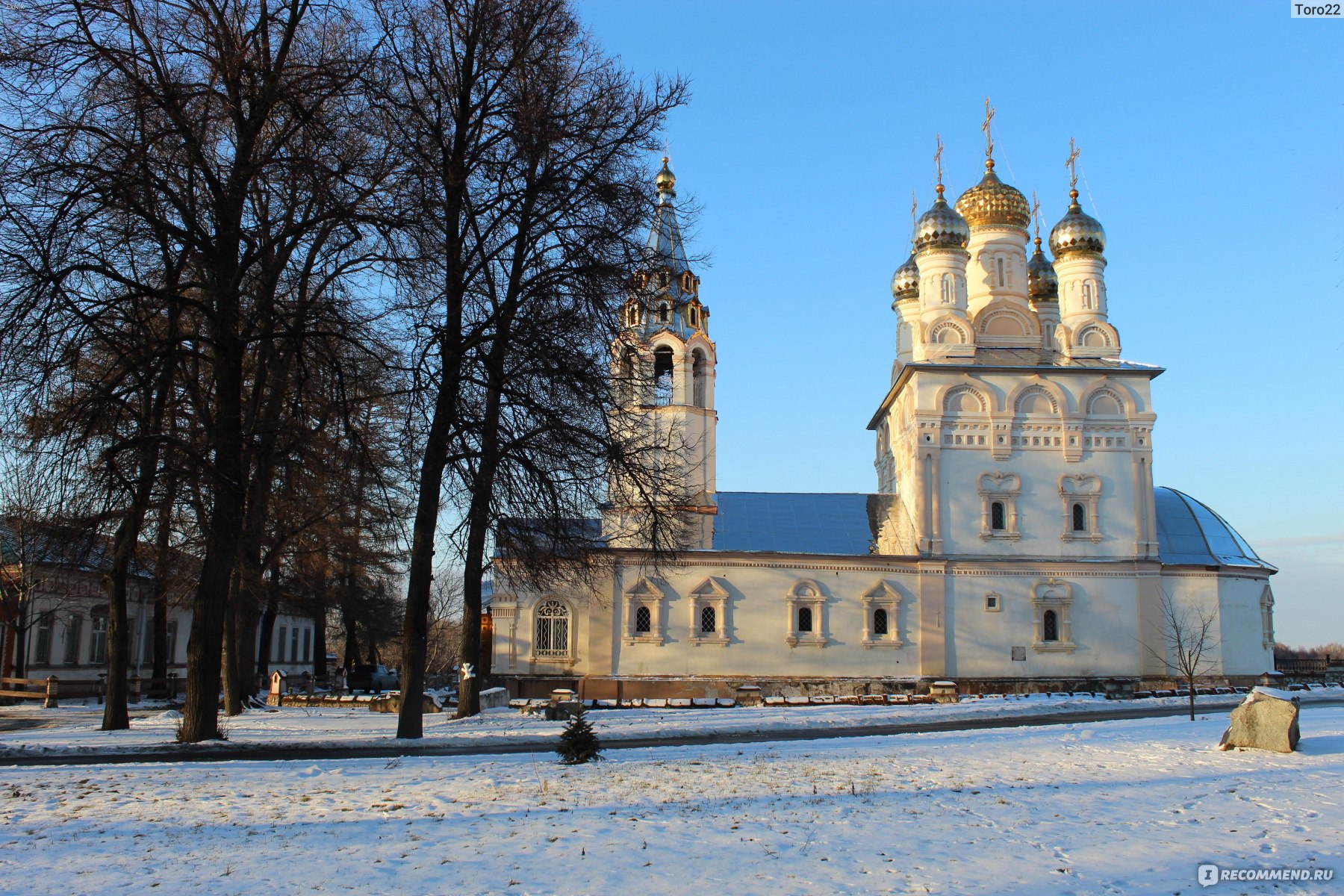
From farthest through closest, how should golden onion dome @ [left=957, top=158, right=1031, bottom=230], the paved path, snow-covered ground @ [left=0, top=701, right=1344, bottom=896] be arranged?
golden onion dome @ [left=957, top=158, right=1031, bottom=230] → the paved path → snow-covered ground @ [left=0, top=701, right=1344, bottom=896]

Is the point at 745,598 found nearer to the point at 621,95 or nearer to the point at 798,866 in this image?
the point at 621,95

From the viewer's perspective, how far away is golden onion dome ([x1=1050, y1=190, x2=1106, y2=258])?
3534 cm

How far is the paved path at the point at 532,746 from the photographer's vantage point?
13.4m

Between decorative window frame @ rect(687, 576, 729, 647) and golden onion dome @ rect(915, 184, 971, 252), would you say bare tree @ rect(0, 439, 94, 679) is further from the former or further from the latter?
golden onion dome @ rect(915, 184, 971, 252)

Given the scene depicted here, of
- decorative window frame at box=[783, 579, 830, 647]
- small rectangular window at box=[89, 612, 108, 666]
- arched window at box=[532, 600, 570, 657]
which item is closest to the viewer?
arched window at box=[532, 600, 570, 657]

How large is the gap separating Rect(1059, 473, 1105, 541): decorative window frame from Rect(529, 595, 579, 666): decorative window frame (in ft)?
47.8

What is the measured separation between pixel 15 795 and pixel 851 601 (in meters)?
24.2

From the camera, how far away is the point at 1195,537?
3372cm

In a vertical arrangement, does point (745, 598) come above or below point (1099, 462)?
below

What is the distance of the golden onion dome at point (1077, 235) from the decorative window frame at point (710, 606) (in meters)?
16.1

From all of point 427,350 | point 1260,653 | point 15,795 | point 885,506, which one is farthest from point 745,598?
point 15,795

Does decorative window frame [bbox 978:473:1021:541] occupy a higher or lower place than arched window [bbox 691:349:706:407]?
lower

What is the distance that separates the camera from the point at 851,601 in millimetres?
31516

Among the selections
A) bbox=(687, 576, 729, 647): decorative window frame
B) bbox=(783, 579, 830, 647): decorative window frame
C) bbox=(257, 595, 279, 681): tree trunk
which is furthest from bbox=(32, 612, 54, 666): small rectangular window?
bbox=(783, 579, 830, 647): decorative window frame
